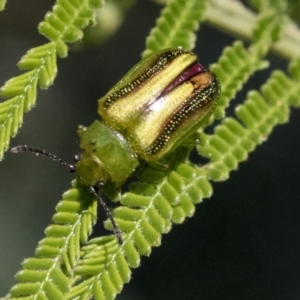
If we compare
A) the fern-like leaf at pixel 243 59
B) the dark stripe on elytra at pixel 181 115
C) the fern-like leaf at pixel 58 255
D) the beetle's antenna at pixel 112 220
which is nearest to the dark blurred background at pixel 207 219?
the fern-like leaf at pixel 243 59

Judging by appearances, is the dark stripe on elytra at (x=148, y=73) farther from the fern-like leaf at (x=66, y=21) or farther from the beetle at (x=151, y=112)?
the fern-like leaf at (x=66, y=21)

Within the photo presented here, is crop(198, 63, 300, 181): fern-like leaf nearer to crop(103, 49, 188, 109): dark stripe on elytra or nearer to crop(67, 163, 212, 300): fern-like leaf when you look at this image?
crop(67, 163, 212, 300): fern-like leaf

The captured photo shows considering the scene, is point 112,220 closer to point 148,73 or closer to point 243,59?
point 148,73

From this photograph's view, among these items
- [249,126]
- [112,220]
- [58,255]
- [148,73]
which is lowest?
[58,255]

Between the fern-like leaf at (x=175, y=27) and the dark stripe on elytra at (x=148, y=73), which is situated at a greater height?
the fern-like leaf at (x=175, y=27)

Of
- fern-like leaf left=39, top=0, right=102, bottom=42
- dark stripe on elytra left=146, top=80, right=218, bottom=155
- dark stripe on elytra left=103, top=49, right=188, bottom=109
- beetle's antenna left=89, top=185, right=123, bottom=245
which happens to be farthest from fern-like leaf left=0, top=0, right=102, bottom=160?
dark stripe on elytra left=146, top=80, right=218, bottom=155

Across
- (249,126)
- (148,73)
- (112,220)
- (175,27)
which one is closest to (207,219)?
(249,126)

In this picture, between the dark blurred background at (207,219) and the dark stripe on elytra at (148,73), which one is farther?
the dark blurred background at (207,219)
